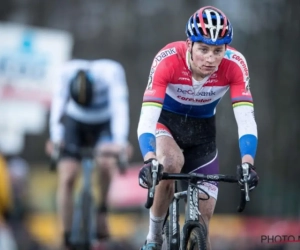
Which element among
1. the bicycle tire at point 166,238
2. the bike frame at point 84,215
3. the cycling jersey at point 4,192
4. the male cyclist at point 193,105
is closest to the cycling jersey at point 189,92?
A: the male cyclist at point 193,105

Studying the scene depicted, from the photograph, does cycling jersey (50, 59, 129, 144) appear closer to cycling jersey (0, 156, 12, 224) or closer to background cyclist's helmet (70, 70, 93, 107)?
background cyclist's helmet (70, 70, 93, 107)

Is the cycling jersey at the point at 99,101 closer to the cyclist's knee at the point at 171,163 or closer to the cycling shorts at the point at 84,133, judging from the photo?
the cycling shorts at the point at 84,133

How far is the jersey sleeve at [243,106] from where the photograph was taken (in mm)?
6512

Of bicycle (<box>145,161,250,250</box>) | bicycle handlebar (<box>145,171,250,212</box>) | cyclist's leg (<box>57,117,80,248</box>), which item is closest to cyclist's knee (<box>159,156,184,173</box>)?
bicycle (<box>145,161,250,250</box>)

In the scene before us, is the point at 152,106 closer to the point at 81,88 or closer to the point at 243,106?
the point at 243,106

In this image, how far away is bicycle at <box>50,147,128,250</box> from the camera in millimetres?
9664

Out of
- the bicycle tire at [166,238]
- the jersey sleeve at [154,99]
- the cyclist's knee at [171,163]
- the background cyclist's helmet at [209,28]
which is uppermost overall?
the background cyclist's helmet at [209,28]

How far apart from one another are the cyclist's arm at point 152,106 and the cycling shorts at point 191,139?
0.46 m

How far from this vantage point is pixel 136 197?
54.4 feet

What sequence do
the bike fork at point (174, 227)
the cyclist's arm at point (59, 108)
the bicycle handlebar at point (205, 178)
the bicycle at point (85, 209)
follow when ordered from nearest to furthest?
the bicycle handlebar at point (205, 178) < the bike fork at point (174, 227) < the cyclist's arm at point (59, 108) < the bicycle at point (85, 209)

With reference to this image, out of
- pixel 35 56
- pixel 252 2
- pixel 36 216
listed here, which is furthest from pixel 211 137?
pixel 252 2

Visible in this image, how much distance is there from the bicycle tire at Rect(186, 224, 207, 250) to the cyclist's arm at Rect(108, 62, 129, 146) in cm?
354

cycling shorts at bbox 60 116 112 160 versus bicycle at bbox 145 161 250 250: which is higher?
cycling shorts at bbox 60 116 112 160

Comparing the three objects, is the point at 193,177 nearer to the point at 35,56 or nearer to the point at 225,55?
the point at 225,55
